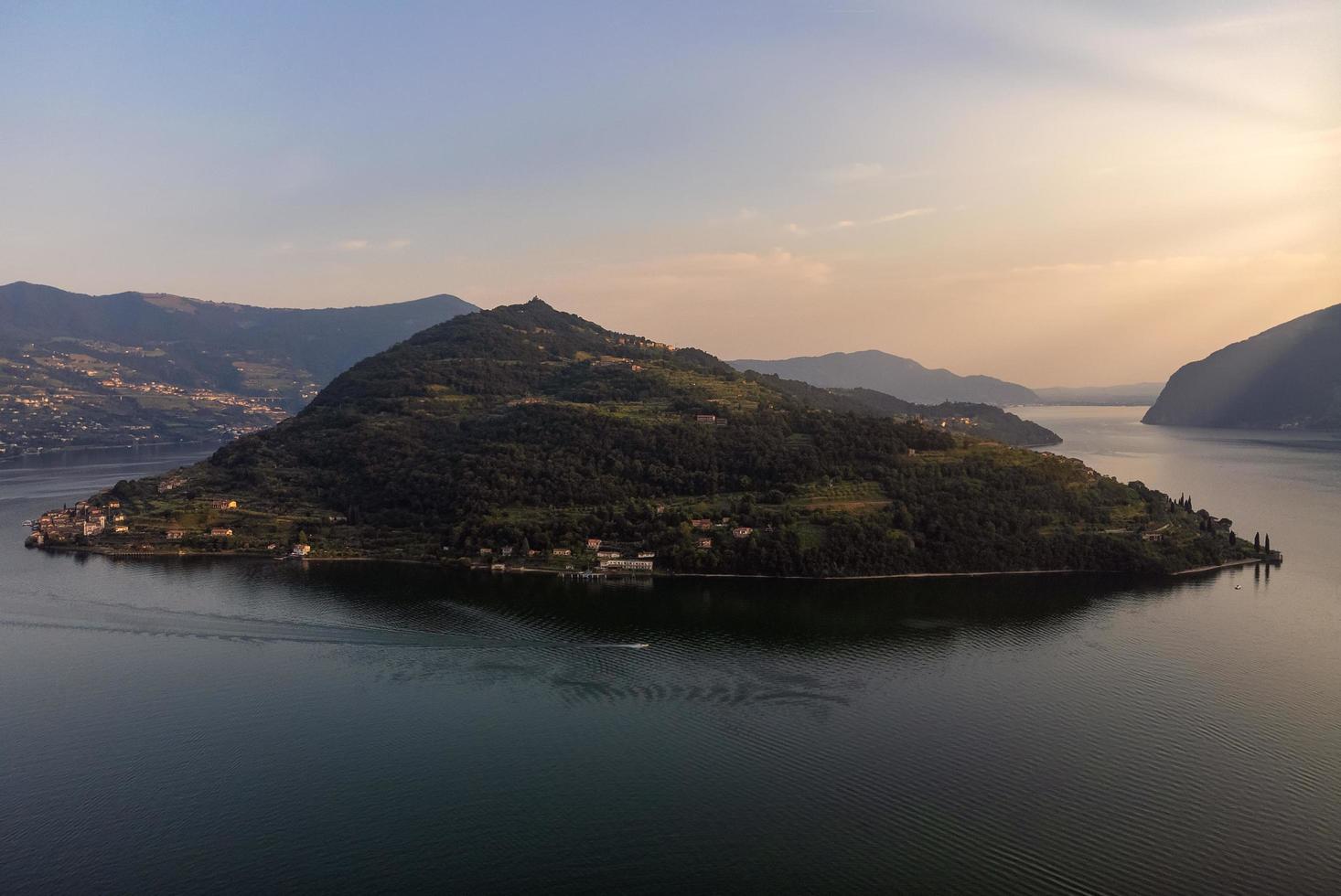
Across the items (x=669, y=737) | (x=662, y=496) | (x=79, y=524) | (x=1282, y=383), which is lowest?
(x=669, y=737)

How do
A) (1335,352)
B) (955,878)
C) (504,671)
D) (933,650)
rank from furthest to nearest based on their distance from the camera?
(1335,352), (933,650), (504,671), (955,878)

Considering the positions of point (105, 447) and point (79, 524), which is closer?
point (79, 524)

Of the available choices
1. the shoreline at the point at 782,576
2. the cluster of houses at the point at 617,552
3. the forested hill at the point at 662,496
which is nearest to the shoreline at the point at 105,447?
the forested hill at the point at 662,496

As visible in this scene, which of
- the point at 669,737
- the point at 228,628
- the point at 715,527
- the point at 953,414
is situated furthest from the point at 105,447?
the point at 669,737

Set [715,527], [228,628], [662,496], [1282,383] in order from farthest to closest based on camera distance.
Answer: [1282,383]
[662,496]
[715,527]
[228,628]

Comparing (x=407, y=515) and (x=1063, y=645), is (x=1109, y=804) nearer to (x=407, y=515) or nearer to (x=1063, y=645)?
(x=1063, y=645)

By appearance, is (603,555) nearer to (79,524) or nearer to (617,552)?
(617,552)

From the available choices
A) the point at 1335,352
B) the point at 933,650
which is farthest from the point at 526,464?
the point at 1335,352
